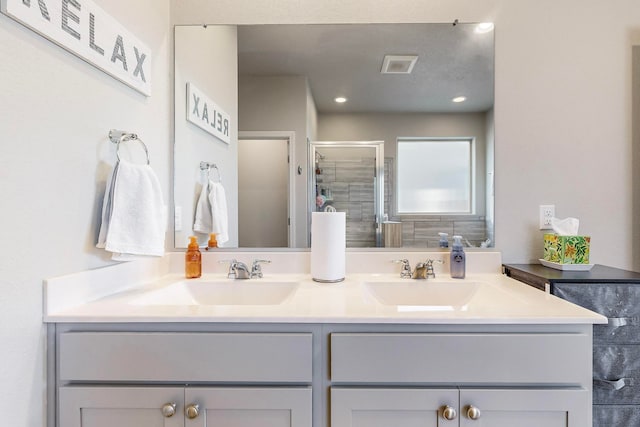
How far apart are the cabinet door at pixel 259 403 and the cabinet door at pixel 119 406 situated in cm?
5

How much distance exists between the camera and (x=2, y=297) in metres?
0.79

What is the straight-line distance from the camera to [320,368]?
904 millimetres

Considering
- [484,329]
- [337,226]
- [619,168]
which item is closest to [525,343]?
[484,329]

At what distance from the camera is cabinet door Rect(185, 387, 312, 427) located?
0.89 meters

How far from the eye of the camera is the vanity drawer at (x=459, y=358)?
0.87 metres

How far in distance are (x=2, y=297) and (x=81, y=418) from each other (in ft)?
1.30

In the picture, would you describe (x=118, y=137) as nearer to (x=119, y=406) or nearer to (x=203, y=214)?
(x=203, y=214)

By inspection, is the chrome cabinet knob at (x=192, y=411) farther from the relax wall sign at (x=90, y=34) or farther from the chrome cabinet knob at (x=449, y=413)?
the relax wall sign at (x=90, y=34)

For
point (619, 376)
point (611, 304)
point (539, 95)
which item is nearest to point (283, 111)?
point (539, 95)

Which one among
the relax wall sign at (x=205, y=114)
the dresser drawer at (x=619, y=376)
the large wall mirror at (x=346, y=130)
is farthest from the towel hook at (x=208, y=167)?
the dresser drawer at (x=619, y=376)

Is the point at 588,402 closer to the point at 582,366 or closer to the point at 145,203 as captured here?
the point at 582,366

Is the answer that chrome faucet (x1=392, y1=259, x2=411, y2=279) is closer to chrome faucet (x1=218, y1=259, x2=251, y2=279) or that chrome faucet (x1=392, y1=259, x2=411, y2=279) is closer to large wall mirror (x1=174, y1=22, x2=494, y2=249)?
large wall mirror (x1=174, y1=22, x2=494, y2=249)

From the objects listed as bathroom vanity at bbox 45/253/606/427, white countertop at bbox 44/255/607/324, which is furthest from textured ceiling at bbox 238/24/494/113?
bathroom vanity at bbox 45/253/606/427

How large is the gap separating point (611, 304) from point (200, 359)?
4.36 feet
